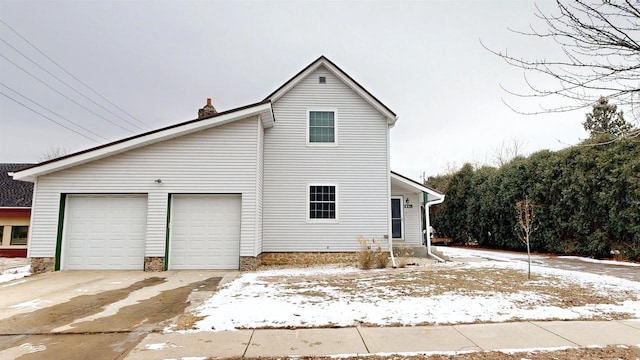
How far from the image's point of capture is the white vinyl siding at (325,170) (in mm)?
11930

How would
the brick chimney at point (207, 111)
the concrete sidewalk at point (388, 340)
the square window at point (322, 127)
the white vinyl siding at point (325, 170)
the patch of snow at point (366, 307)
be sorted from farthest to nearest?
1. the brick chimney at point (207, 111)
2. the square window at point (322, 127)
3. the white vinyl siding at point (325, 170)
4. the patch of snow at point (366, 307)
5. the concrete sidewalk at point (388, 340)

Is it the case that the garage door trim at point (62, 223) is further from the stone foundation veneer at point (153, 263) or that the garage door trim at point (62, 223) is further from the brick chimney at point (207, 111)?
the brick chimney at point (207, 111)

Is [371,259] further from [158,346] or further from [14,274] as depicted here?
[14,274]

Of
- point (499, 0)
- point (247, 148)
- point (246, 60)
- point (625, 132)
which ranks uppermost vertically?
point (246, 60)

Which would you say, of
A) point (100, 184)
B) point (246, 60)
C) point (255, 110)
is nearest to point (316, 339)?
point (255, 110)

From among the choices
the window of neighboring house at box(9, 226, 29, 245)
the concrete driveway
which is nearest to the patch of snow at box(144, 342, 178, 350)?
the concrete driveway

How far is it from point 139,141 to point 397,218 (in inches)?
382

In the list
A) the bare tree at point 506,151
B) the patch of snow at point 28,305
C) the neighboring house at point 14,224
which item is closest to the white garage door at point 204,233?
the patch of snow at point 28,305

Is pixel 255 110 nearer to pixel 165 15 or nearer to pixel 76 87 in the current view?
pixel 165 15

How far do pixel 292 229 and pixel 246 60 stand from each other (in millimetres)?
8227

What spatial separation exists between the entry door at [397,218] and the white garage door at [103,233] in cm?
904

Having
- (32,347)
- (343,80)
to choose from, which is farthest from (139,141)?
(32,347)

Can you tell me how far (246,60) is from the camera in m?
15.6

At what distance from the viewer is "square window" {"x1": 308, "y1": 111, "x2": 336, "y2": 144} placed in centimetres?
1245
